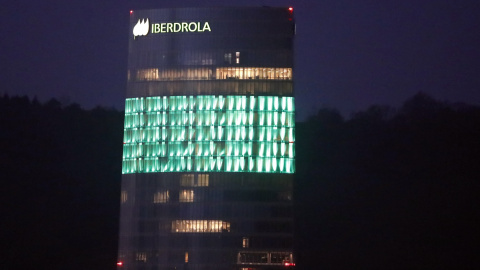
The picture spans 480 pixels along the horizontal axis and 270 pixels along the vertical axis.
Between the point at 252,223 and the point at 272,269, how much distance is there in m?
7.68

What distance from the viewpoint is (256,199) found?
19988 centimetres

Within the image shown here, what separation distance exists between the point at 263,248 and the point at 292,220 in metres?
6.19

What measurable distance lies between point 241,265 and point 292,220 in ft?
34.3

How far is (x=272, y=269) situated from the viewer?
199m

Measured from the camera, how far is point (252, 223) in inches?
7869

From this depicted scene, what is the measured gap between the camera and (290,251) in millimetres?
199250

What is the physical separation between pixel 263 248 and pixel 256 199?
760 cm

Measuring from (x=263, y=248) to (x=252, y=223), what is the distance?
13.7 feet

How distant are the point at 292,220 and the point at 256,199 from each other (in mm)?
6411

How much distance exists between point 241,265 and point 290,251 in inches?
308

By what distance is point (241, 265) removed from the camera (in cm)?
19925

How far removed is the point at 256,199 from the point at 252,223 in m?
3.74

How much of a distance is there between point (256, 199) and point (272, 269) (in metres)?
11.0
